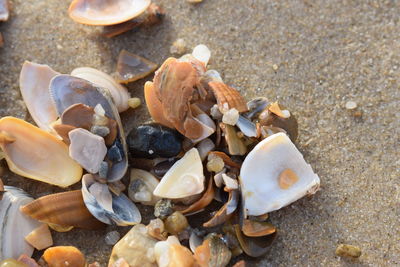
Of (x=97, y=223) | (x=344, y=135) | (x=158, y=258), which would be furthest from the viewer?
(x=344, y=135)

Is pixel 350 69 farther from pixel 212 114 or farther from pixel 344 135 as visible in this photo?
pixel 212 114

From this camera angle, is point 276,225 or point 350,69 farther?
point 350,69

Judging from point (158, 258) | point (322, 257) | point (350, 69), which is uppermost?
point (350, 69)

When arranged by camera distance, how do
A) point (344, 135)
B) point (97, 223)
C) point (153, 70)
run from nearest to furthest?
1. point (97, 223)
2. point (344, 135)
3. point (153, 70)

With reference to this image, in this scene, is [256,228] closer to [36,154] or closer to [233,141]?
[233,141]

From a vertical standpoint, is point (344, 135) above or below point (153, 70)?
below

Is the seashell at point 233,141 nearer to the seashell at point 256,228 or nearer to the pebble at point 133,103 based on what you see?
the seashell at point 256,228

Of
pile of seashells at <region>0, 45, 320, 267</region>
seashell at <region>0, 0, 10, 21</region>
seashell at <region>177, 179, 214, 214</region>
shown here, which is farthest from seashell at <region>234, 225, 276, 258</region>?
seashell at <region>0, 0, 10, 21</region>

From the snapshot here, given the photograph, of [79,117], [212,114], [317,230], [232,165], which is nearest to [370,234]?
[317,230]

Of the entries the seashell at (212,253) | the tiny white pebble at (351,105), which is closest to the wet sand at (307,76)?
the tiny white pebble at (351,105)
